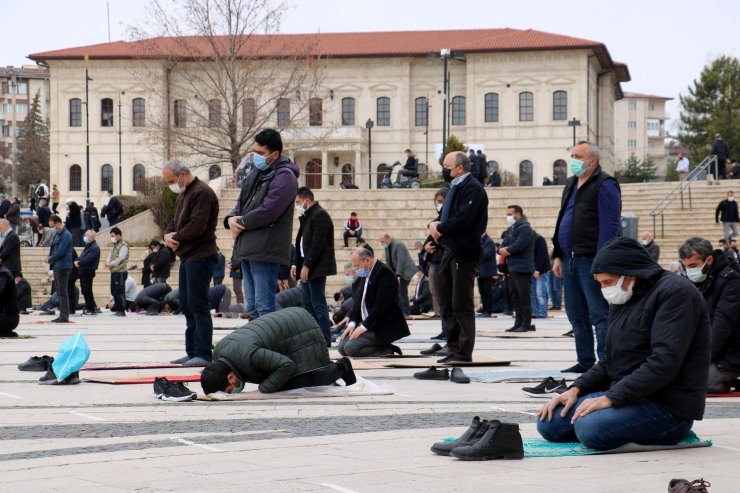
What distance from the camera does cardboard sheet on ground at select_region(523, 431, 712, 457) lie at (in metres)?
6.43

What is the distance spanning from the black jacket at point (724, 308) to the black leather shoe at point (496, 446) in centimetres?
383

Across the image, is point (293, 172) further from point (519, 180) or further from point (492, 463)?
point (519, 180)

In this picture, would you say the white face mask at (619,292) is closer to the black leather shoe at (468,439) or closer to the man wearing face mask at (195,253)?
the black leather shoe at (468,439)

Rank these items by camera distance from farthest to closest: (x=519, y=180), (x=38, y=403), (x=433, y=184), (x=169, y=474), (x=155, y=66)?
1. (x=519, y=180)
2. (x=155, y=66)
3. (x=433, y=184)
4. (x=38, y=403)
5. (x=169, y=474)

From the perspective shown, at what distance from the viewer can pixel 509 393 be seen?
9.45m

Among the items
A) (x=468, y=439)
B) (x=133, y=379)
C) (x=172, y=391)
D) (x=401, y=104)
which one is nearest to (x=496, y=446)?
(x=468, y=439)

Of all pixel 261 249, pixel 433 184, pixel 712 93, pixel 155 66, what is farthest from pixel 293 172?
pixel 712 93

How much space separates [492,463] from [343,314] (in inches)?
475

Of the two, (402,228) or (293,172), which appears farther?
(402,228)

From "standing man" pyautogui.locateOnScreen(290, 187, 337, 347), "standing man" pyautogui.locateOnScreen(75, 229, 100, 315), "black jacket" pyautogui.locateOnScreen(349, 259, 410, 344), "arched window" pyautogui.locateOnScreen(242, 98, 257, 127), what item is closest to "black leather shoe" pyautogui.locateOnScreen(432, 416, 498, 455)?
"black jacket" pyautogui.locateOnScreen(349, 259, 410, 344)

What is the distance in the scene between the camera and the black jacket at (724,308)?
9555 millimetres

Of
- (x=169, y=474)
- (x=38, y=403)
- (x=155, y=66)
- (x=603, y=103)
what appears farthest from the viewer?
(x=603, y=103)

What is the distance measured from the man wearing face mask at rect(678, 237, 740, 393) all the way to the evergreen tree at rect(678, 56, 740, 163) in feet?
281

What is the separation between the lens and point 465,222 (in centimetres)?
1145
